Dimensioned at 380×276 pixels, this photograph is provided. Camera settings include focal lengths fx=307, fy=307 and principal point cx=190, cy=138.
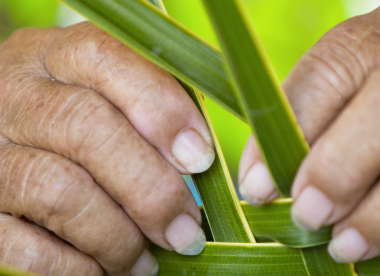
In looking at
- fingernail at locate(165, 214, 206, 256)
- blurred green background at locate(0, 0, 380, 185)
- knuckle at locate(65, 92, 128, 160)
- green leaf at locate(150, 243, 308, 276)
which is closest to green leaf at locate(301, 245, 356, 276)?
green leaf at locate(150, 243, 308, 276)

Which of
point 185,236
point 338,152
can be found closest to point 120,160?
point 185,236

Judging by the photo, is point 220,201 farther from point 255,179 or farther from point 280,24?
point 280,24

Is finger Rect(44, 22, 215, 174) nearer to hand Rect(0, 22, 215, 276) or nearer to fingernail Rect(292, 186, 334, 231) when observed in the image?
hand Rect(0, 22, 215, 276)

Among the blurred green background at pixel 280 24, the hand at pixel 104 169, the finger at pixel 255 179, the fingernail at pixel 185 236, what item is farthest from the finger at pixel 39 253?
the blurred green background at pixel 280 24

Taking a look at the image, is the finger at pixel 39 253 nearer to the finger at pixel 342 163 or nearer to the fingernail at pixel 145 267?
the fingernail at pixel 145 267

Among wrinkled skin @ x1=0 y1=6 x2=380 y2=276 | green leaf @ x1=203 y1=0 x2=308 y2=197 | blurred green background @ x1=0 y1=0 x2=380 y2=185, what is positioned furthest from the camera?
blurred green background @ x1=0 y1=0 x2=380 y2=185

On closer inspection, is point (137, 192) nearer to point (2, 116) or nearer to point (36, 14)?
point (2, 116)
